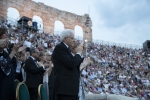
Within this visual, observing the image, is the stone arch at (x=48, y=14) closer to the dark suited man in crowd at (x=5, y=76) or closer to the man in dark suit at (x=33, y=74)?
the man in dark suit at (x=33, y=74)

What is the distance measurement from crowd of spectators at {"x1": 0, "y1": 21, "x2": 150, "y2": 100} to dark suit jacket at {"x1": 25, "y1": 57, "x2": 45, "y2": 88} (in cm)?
577

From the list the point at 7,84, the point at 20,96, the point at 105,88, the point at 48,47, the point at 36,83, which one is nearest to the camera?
the point at 7,84

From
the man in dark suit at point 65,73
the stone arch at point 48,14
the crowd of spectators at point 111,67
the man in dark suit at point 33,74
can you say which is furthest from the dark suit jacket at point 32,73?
the stone arch at point 48,14

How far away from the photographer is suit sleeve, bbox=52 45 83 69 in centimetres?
329

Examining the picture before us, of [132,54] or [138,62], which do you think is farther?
[132,54]

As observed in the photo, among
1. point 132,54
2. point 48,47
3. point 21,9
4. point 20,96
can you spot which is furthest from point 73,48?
point 21,9

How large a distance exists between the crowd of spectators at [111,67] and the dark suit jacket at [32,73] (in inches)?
227

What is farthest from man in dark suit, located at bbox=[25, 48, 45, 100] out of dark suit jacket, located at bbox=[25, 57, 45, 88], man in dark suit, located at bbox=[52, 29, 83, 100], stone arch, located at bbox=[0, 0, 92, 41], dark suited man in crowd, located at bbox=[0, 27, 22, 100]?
stone arch, located at bbox=[0, 0, 92, 41]

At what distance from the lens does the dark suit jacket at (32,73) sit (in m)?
4.66

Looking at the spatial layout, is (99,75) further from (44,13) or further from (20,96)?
(44,13)

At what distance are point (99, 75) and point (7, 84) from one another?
523 inches

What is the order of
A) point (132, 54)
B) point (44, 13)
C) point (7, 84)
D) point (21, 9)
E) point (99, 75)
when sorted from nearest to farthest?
point (7, 84) → point (99, 75) → point (132, 54) → point (21, 9) → point (44, 13)

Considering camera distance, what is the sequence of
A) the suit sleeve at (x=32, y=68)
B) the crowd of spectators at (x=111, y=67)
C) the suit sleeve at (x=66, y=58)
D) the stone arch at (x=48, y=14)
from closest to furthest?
the suit sleeve at (x=66, y=58) < the suit sleeve at (x=32, y=68) < the crowd of spectators at (x=111, y=67) < the stone arch at (x=48, y=14)

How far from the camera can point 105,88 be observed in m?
14.0
